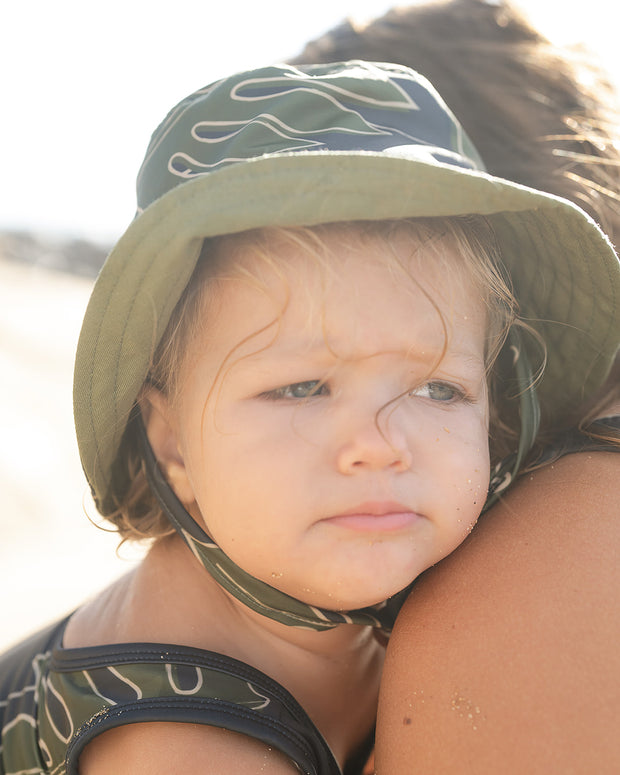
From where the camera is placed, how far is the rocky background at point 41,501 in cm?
283

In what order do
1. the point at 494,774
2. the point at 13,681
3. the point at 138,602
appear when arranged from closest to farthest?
the point at 494,774 → the point at 138,602 → the point at 13,681

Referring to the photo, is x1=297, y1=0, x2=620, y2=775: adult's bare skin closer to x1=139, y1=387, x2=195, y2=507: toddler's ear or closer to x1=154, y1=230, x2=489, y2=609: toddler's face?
x1=154, y1=230, x2=489, y2=609: toddler's face

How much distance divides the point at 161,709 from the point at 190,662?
13cm

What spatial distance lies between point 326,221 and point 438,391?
0.44 metres

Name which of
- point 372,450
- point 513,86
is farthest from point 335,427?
point 513,86

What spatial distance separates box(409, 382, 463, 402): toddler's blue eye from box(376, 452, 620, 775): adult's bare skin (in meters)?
0.25

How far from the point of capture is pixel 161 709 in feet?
4.26

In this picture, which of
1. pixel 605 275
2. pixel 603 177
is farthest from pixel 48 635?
pixel 603 177

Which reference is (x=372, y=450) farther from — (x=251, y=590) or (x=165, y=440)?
(x=165, y=440)

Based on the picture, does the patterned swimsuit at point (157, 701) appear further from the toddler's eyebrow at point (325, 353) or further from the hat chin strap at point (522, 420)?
the toddler's eyebrow at point (325, 353)

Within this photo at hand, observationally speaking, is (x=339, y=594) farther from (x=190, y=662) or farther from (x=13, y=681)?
(x=13, y=681)

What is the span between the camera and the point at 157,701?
1315 millimetres

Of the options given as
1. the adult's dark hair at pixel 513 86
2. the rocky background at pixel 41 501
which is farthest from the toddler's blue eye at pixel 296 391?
the adult's dark hair at pixel 513 86

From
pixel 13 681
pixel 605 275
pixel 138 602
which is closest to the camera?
pixel 605 275
